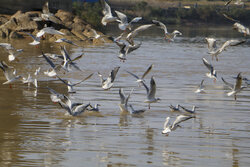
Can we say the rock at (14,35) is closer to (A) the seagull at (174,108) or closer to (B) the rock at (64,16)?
(B) the rock at (64,16)

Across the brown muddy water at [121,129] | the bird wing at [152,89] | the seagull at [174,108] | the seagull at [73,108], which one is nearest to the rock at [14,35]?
the brown muddy water at [121,129]

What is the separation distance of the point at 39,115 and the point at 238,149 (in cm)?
458

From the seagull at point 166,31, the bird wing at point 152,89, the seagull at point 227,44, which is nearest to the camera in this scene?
the bird wing at point 152,89

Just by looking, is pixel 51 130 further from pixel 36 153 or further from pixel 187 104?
pixel 187 104

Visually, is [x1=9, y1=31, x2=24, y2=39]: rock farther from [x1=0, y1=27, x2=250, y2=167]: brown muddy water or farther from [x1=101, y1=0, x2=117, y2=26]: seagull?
[x1=101, y1=0, x2=117, y2=26]: seagull

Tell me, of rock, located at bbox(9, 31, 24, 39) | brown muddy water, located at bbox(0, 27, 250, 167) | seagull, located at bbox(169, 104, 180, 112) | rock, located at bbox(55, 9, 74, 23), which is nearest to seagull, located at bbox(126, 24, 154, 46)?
brown muddy water, located at bbox(0, 27, 250, 167)

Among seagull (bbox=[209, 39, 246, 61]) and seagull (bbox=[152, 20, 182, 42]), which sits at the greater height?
seagull (bbox=[152, 20, 182, 42])

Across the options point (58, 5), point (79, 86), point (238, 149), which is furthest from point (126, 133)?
point (58, 5)

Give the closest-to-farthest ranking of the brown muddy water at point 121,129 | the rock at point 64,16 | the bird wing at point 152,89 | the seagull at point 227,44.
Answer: the brown muddy water at point 121,129 → the bird wing at point 152,89 → the seagull at point 227,44 → the rock at point 64,16

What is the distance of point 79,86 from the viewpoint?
653 inches

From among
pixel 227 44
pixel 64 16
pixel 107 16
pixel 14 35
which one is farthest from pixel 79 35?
pixel 227 44

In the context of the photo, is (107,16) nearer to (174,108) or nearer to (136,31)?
(136,31)

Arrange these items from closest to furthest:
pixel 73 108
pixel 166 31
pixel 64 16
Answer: pixel 73 108, pixel 166 31, pixel 64 16

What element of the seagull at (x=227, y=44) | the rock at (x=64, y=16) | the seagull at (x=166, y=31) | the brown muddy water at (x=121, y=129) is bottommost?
the brown muddy water at (x=121, y=129)
